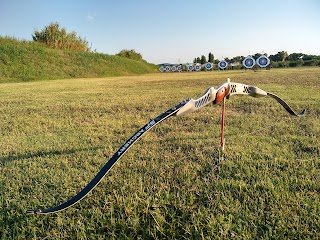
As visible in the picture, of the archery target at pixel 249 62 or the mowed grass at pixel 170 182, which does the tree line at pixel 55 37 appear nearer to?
the archery target at pixel 249 62

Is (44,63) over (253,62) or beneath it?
over

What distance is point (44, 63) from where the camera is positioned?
50.2ft

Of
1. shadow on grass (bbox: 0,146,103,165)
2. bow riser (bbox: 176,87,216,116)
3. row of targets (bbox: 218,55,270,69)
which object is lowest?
shadow on grass (bbox: 0,146,103,165)

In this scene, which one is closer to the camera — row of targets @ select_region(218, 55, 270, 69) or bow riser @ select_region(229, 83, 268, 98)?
bow riser @ select_region(229, 83, 268, 98)

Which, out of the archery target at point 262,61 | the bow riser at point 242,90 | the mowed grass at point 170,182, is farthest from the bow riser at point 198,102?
the archery target at point 262,61

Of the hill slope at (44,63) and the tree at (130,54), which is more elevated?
the tree at (130,54)

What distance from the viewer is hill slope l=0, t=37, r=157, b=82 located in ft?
43.8

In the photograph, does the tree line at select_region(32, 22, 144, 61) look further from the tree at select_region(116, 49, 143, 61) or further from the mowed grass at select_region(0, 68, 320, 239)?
the mowed grass at select_region(0, 68, 320, 239)

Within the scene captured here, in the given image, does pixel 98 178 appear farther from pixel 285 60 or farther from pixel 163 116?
pixel 285 60

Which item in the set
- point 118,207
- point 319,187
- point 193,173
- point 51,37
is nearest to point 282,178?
point 319,187

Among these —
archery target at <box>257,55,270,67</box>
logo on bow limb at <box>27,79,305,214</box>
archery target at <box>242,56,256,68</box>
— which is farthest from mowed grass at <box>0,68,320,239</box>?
archery target at <box>257,55,270,67</box>

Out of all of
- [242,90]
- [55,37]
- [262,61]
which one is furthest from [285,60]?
[242,90]

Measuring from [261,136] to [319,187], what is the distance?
861 millimetres

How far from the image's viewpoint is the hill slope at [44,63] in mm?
13352
